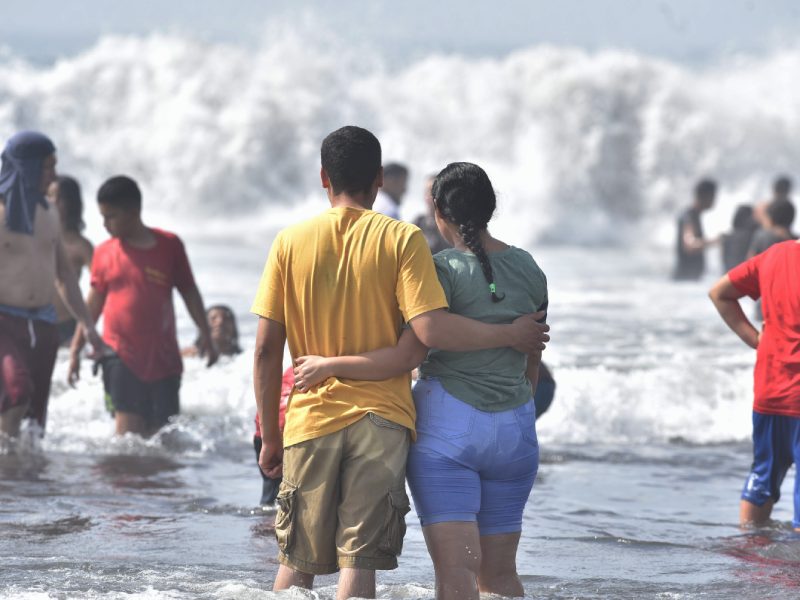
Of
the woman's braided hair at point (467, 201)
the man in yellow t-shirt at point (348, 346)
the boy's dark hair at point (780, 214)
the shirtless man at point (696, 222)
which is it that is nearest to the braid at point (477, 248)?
the woman's braided hair at point (467, 201)

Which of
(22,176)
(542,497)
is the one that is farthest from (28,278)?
(542,497)

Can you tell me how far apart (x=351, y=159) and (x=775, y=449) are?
2969mm

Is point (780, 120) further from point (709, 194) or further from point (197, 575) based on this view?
point (197, 575)

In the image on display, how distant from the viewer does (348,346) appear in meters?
4.36

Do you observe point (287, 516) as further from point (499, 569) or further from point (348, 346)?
point (499, 569)

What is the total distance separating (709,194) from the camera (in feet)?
51.8

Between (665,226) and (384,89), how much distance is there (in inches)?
291

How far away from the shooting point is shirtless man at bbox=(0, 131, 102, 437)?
7.76 metres

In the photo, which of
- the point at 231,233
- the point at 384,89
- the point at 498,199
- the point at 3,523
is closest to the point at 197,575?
the point at 3,523

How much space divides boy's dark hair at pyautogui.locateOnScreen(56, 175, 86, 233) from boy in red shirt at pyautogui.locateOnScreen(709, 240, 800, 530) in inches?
197

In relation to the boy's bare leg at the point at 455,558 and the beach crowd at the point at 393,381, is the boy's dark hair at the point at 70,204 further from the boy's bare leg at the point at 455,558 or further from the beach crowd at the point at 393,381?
the boy's bare leg at the point at 455,558

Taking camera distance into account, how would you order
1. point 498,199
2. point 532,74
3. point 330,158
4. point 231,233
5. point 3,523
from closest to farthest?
1. point 330,158
2. point 498,199
3. point 3,523
4. point 231,233
5. point 532,74

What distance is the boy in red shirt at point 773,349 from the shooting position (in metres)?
6.26

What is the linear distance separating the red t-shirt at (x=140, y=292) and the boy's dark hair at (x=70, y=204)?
5.74 feet
